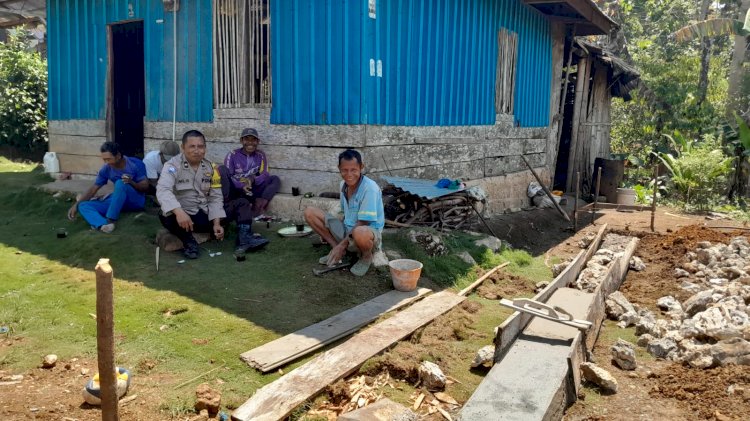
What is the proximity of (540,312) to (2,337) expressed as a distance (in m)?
A: 4.01

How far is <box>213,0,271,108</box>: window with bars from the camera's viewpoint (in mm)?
7621

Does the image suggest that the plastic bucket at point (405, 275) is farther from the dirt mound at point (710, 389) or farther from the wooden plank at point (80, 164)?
the wooden plank at point (80, 164)

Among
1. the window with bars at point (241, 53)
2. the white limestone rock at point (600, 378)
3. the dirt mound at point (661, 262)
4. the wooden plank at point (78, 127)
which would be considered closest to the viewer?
the white limestone rock at point (600, 378)

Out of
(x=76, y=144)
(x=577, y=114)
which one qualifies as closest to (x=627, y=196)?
(x=577, y=114)

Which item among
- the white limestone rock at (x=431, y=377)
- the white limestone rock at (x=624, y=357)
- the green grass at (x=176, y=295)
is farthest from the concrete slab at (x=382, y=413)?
the white limestone rock at (x=624, y=357)

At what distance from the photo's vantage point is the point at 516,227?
8.95 meters

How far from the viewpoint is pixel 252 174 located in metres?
7.35

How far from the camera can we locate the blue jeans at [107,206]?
6.77 m

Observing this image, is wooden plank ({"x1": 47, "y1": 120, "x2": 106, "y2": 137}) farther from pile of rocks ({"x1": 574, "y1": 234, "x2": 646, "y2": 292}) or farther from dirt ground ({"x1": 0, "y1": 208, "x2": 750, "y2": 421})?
pile of rocks ({"x1": 574, "y1": 234, "x2": 646, "y2": 292})

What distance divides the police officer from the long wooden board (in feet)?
7.38

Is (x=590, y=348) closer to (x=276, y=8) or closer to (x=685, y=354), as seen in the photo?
(x=685, y=354)

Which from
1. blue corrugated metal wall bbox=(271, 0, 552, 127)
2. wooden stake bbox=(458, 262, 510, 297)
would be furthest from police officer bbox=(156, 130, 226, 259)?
wooden stake bbox=(458, 262, 510, 297)

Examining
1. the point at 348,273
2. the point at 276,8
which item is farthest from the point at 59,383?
the point at 276,8

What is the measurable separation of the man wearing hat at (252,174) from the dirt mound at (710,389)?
5.14 m
